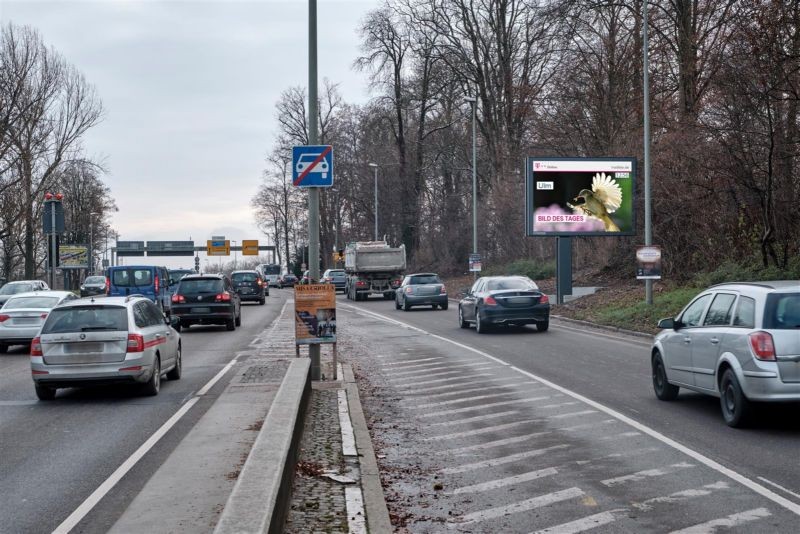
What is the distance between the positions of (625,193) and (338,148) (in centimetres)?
3814

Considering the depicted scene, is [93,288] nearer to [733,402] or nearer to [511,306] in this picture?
[511,306]

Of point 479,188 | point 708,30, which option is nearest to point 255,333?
point 708,30

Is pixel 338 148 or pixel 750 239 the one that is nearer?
pixel 750 239

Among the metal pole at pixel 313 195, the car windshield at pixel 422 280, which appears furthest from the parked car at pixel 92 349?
the car windshield at pixel 422 280

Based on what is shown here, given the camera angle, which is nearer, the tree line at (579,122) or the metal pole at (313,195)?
the metal pole at (313,195)

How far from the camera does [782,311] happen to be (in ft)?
31.9

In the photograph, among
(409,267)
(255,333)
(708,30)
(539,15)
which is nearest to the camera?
(255,333)

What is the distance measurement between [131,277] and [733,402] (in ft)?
86.8

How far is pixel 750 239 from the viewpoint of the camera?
27.5m

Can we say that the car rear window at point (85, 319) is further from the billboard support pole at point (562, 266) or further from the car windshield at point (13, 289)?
the billboard support pole at point (562, 266)

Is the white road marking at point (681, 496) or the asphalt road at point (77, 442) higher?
the white road marking at point (681, 496)

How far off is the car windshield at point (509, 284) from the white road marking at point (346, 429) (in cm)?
1284

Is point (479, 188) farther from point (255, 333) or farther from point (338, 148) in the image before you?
point (255, 333)

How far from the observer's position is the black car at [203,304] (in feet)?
92.7
